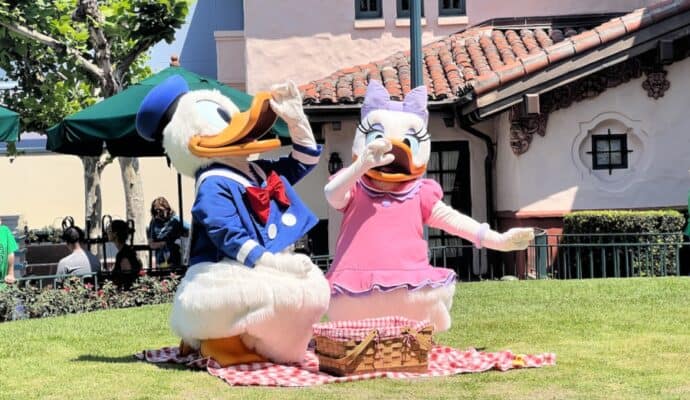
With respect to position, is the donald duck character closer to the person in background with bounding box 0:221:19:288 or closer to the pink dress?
the pink dress

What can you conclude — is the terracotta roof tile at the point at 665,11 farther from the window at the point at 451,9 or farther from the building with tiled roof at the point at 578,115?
the window at the point at 451,9

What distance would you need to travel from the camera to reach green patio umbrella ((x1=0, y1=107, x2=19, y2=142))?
10281mm

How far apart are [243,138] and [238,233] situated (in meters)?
0.67

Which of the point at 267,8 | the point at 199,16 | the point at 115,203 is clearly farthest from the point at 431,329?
the point at 115,203

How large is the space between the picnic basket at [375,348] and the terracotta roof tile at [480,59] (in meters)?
7.52

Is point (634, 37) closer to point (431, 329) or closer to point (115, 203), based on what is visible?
point (431, 329)

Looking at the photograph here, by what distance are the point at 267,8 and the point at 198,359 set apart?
12270 mm

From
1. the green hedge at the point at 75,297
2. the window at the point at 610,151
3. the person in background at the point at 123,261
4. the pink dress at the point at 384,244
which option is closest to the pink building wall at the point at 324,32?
the window at the point at 610,151

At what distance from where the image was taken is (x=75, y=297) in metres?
10.8

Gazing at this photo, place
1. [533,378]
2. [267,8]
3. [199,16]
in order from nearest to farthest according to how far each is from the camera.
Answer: [533,378] < [267,8] < [199,16]

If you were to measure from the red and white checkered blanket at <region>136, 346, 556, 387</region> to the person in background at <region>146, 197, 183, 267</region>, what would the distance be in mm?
5384

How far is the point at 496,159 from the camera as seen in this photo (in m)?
15.3

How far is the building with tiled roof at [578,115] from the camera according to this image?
1365 centimetres

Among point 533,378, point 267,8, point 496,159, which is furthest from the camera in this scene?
point 267,8
